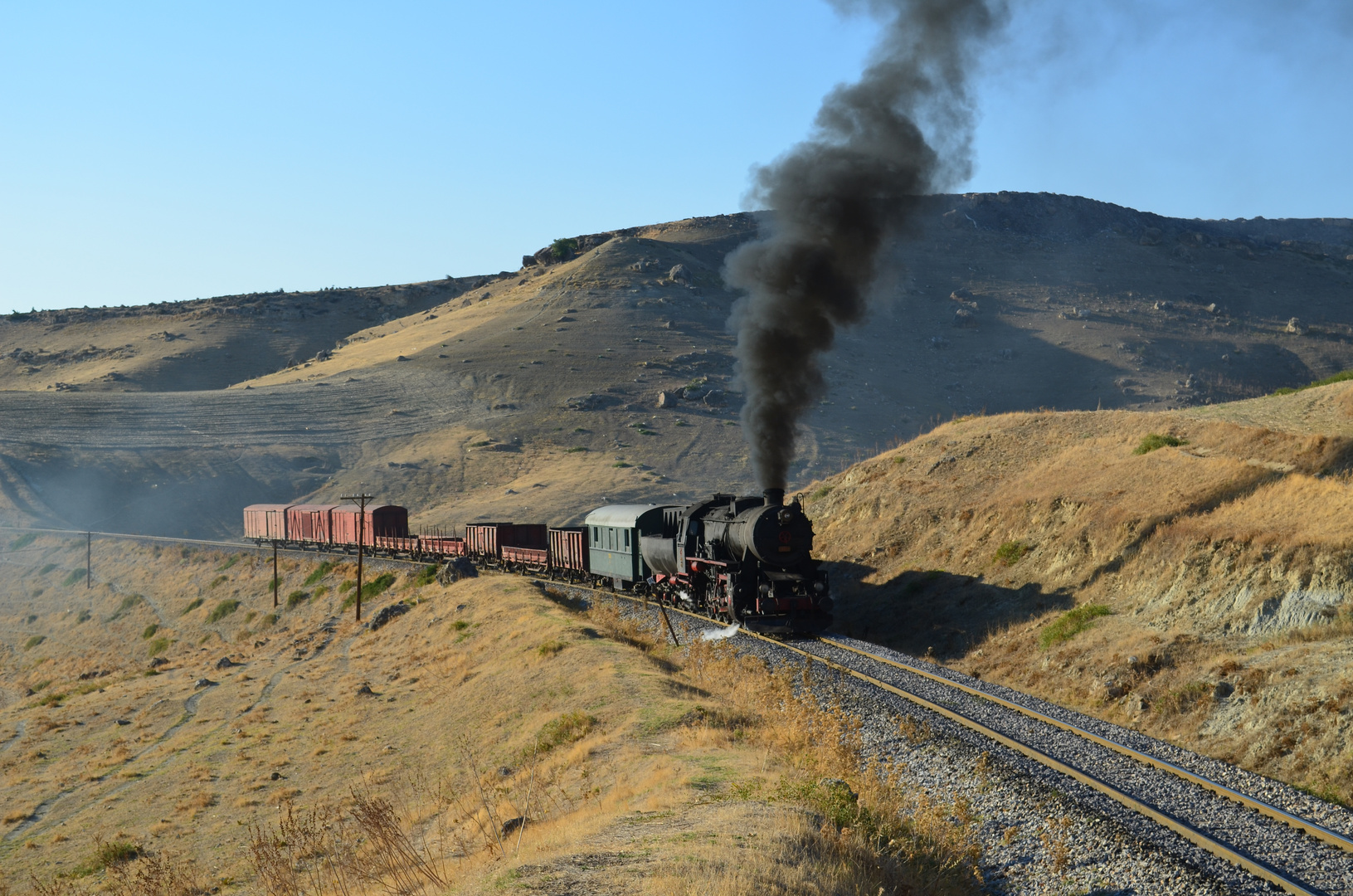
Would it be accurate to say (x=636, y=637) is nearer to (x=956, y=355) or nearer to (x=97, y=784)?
(x=97, y=784)

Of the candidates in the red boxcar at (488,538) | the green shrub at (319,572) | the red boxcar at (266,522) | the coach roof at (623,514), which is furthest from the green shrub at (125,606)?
the coach roof at (623,514)

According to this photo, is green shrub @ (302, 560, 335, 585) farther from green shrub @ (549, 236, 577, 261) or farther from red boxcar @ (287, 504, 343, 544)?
green shrub @ (549, 236, 577, 261)

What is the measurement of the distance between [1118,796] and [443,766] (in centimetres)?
1332

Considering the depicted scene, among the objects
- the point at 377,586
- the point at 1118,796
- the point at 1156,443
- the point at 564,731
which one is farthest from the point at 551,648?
the point at 377,586

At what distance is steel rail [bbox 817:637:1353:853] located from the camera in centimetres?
1079

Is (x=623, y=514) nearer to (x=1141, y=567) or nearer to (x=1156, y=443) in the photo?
(x=1141, y=567)

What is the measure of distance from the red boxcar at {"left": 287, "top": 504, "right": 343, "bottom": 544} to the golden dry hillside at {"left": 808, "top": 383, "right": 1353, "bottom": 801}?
32.1 metres

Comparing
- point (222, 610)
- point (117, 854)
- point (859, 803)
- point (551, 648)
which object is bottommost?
point (117, 854)

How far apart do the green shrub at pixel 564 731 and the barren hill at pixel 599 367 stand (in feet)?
51.2

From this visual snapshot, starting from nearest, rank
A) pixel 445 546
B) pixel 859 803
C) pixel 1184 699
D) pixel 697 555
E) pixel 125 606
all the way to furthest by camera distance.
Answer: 1. pixel 859 803
2. pixel 1184 699
3. pixel 697 555
4. pixel 445 546
5. pixel 125 606

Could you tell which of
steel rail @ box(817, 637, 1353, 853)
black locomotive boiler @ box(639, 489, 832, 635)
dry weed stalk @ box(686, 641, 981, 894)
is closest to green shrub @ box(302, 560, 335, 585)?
black locomotive boiler @ box(639, 489, 832, 635)

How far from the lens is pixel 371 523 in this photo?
55375mm

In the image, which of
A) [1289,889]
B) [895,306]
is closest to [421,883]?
[1289,889]

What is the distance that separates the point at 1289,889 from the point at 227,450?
90.5m
